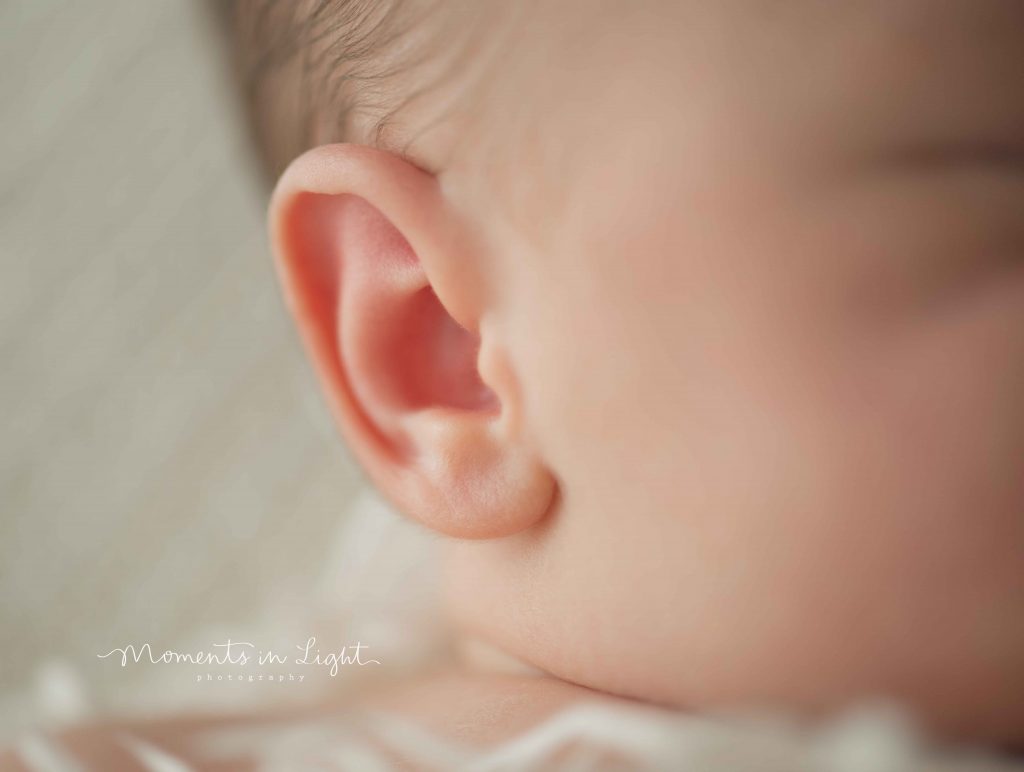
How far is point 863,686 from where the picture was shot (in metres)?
0.59

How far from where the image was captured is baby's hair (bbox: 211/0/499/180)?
0.66 meters

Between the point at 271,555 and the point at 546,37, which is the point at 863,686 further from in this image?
the point at 271,555

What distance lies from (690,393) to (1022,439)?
163 millimetres

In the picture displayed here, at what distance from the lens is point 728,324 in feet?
1.93

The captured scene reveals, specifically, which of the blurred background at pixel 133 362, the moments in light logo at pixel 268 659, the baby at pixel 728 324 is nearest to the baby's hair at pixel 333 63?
the baby at pixel 728 324

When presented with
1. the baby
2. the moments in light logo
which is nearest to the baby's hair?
the baby

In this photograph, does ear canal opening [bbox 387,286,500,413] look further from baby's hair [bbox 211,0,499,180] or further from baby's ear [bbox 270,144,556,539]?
baby's hair [bbox 211,0,499,180]

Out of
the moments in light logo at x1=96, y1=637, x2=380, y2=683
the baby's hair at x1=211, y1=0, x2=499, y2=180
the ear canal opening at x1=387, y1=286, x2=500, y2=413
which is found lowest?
the moments in light logo at x1=96, y1=637, x2=380, y2=683

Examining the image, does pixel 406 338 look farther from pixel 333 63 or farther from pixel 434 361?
pixel 333 63

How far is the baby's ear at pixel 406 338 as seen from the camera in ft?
2.18

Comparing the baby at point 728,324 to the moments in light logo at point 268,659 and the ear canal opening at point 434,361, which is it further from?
the moments in light logo at point 268,659

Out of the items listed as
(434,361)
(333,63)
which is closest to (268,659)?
(434,361)

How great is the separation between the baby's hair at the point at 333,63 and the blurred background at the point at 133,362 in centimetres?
25

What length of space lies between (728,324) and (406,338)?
0.74 ft
